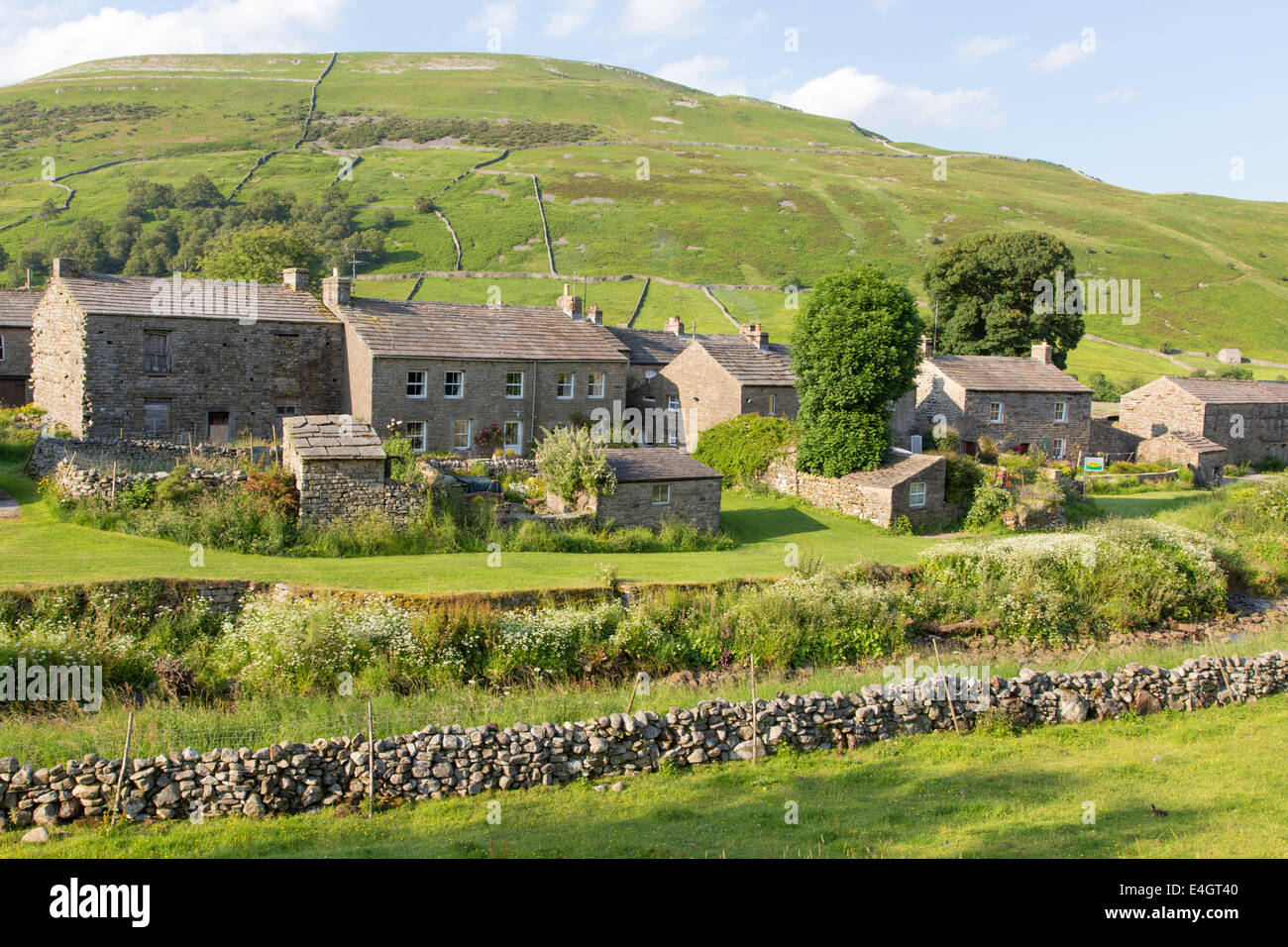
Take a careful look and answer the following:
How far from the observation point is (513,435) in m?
39.4

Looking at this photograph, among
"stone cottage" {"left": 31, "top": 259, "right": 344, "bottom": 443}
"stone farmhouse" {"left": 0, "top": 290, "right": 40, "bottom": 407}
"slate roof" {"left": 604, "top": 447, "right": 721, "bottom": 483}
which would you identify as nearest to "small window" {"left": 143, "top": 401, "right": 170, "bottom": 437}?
"stone cottage" {"left": 31, "top": 259, "right": 344, "bottom": 443}

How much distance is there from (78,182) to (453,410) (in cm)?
10824

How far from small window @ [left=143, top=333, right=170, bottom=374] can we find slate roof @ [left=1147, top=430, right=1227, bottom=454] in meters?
50.4

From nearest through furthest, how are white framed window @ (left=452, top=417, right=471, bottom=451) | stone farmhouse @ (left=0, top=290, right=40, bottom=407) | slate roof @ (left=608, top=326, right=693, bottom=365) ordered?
white framed window @ (left=452, top=417, right=471, bottom=451) → stone farmhouse @ (left=0, top=290, right=40, bottom=407) → slate roof @ (left=608, top=326, right=693, bottom=365)

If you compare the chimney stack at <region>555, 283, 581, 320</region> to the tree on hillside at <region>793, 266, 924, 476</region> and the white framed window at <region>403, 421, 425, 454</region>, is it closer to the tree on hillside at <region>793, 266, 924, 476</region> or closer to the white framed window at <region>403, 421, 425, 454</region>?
the white framed window at <region>403, 421, 425, 454</region>

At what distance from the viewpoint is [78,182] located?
4651 inches

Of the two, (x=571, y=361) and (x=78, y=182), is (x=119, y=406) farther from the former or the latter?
(x=78, y=182)

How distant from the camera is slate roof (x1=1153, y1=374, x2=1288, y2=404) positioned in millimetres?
54469

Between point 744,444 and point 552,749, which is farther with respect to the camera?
A: point 744,444

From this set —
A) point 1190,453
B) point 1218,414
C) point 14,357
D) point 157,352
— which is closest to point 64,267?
point 157,352

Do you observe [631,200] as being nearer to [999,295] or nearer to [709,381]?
[999,295]

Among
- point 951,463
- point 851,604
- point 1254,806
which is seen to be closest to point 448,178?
point 951,463

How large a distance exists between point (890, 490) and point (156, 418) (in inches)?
1122

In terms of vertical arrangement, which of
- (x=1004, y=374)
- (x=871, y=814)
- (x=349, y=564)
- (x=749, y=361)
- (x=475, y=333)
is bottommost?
(x=871, y=814)
